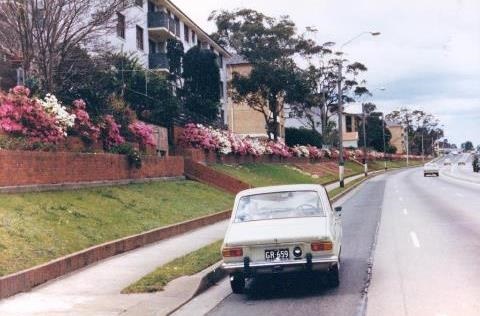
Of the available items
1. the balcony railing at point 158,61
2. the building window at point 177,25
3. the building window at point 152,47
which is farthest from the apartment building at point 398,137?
the balcony railing at point 158,61

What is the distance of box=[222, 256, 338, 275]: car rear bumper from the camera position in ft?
29.7

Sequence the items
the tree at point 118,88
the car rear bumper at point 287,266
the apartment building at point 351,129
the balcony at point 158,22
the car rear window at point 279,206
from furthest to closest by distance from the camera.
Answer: the apartment building at point 351,129 < the balcony at point 158,22 < the tree at point 118,88 < the car rear window at point 279,206 < the car rear bumper at point 287,266

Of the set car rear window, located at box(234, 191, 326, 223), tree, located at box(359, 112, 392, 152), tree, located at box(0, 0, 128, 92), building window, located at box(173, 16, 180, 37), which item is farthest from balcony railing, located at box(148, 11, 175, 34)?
tree, located at box(359, 112, 392, 152)

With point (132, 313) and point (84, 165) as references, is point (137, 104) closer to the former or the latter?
point (84, 165)

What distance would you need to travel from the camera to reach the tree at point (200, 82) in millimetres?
37750

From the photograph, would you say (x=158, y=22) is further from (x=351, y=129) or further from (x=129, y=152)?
(x=351, y=129)

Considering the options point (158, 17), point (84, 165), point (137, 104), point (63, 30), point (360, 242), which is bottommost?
point (360, 242)

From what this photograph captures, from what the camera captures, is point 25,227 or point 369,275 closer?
point 369,275

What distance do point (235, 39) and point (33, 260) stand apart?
211 feet

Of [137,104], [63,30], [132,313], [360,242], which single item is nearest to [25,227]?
[132,313]

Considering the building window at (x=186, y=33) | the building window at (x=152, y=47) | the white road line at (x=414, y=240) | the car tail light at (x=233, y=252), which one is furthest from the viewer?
the building window at (x=186, y=33)

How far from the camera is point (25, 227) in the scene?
39.0 ft

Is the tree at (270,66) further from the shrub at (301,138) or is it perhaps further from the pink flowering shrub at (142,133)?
the pink flowering shrub at (142,133)

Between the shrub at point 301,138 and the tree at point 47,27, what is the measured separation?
191 ft
